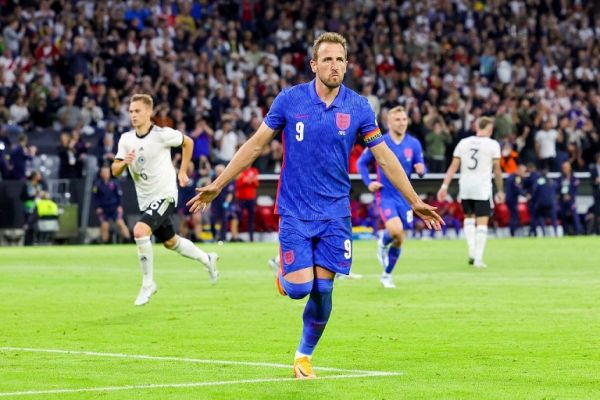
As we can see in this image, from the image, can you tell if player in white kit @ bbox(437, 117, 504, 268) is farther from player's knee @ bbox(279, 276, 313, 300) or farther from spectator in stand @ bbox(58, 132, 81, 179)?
player's knee @ bbox(279, 276, 313, 300)

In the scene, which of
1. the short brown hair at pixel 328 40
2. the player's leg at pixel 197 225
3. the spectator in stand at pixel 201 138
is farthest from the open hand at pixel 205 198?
the player's leg at pixel 197 225

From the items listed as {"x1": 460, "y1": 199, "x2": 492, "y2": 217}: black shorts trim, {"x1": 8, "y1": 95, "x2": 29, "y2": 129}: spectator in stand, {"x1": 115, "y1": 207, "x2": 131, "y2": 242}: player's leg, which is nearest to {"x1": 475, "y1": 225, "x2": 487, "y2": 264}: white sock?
{"x1": 460, "y1": 199, "x2": 492, "y2": 217}: black shorts trim

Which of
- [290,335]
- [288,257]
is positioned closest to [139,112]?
[290,335]

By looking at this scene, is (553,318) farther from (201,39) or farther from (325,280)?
(201,39)

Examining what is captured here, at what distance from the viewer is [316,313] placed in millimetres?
10789

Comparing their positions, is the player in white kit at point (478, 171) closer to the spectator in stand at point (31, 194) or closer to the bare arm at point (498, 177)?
the bare arm at point (498, 177)

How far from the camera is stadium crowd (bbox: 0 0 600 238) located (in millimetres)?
36906

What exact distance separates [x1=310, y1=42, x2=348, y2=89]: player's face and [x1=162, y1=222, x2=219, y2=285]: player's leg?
8.08 m

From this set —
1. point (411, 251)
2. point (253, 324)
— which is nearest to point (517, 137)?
point (411, 251)

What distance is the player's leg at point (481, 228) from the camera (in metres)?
25.8

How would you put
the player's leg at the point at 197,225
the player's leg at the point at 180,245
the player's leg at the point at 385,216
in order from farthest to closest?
the player's leg at the point at 197,225
the player's leg at the point at 385,216
the player's leg at the point at 180,245

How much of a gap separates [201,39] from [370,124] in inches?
1234

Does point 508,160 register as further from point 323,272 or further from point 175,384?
point 175,384

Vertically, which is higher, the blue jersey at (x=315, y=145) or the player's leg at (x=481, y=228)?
the blue jersey at (x=315, y=145)
